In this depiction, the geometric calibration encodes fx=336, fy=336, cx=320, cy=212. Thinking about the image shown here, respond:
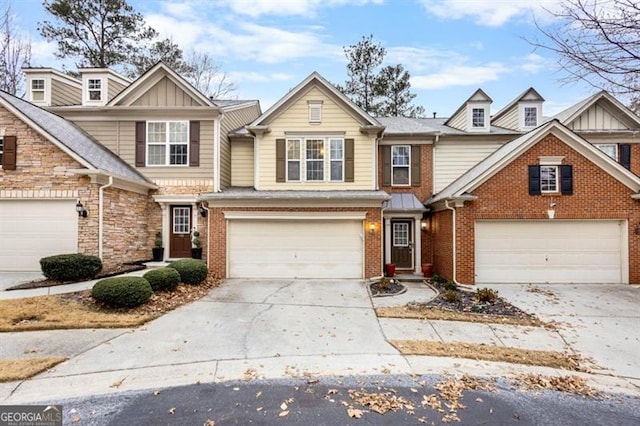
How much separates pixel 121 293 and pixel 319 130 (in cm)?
901

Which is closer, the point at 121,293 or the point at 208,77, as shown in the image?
the point at 121,293

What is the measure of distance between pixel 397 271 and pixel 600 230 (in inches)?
285

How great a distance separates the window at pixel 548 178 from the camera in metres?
11.6

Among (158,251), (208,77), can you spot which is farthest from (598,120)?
Answer: (208,77)

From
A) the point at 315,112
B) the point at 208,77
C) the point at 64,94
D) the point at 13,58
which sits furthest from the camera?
the point at 208,77

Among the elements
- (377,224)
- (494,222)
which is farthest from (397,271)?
(494,222)

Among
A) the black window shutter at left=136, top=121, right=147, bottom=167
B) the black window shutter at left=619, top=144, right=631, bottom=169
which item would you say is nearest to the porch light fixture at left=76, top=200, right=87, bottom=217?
the black window shutter at left=136, top=121, right=147, bottom=167

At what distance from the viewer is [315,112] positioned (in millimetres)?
13625

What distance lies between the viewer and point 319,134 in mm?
13617

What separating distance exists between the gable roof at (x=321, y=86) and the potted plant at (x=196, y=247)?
496cm

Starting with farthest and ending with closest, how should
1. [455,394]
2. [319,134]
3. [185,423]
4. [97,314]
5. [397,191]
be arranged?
[397,191], [319,134], [97,314], [455,394], [185,423]

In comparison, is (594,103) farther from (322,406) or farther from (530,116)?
(322,406)

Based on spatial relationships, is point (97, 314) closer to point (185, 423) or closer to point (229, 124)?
point (185, 423)

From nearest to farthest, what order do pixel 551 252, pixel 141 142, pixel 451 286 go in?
1. pixel 451 286
2. pixel 551 252
3. pixel 141 142
